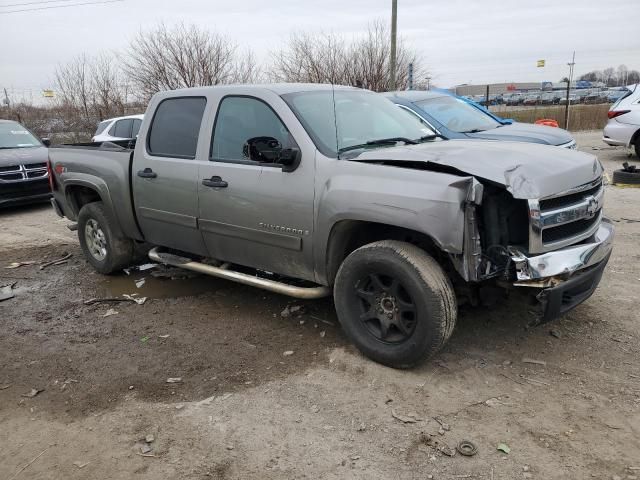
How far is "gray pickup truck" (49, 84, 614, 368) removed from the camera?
329 cm

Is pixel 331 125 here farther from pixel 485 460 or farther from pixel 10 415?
pixel 10 415

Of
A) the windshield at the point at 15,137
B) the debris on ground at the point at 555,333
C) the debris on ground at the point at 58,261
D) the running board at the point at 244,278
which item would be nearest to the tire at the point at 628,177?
the debris on ground at the point at 555,333

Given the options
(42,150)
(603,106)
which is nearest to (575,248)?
(42,150)

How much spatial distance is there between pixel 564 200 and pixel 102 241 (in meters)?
4.71

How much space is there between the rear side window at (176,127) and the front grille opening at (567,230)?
115 inches


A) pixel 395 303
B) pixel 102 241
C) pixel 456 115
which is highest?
pixel 456 115

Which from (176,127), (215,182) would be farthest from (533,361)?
(176,127)

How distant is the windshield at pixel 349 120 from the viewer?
4.04 metres

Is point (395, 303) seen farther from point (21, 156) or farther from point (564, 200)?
point (21, 156)

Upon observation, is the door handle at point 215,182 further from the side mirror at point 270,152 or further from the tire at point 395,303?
the tire at point 395,303

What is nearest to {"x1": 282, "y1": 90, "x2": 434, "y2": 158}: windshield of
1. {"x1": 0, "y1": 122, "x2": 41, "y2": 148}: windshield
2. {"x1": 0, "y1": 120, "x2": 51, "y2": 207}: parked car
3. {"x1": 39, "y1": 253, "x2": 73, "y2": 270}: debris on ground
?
{"x1": 39, "y1": 253, "x2": 73, "y2": 270}: debris on ground

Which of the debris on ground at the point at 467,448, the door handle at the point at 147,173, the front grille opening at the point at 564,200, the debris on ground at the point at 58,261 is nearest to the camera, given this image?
the debris on ground at the point at 467,448

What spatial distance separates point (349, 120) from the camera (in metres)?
4.29

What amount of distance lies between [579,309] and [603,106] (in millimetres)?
23748
